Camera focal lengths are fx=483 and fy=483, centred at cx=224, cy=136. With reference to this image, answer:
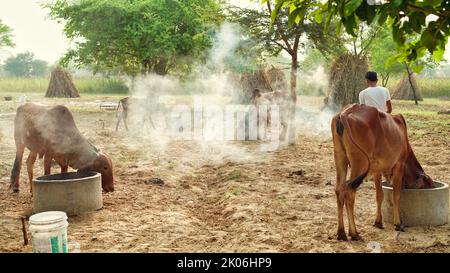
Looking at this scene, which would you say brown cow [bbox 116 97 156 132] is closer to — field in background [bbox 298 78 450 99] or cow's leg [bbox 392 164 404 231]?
cow's leg [bbox 392 164 404 231]

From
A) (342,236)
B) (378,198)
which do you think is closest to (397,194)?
(378,198)

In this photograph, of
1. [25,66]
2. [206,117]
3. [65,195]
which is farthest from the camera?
[25,66]

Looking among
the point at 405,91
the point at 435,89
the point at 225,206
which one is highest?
the point at 435,89

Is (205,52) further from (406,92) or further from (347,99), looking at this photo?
(406,92)

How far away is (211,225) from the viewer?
6.54 meters

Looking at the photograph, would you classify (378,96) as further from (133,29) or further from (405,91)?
(405,91)

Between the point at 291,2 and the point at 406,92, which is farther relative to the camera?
the point at 406,92

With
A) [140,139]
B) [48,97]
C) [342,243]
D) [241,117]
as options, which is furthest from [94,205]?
[48,97]

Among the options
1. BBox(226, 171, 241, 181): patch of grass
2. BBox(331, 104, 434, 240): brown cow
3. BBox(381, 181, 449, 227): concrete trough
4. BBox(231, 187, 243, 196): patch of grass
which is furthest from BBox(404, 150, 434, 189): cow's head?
BBox(226, 171, 241, 181): patch of grass

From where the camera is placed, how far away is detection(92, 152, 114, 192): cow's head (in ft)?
25.6

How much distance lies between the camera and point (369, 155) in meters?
5.51

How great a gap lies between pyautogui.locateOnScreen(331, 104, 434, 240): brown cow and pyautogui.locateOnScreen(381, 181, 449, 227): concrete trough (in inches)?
6.4

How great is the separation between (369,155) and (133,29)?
18.6 meters
